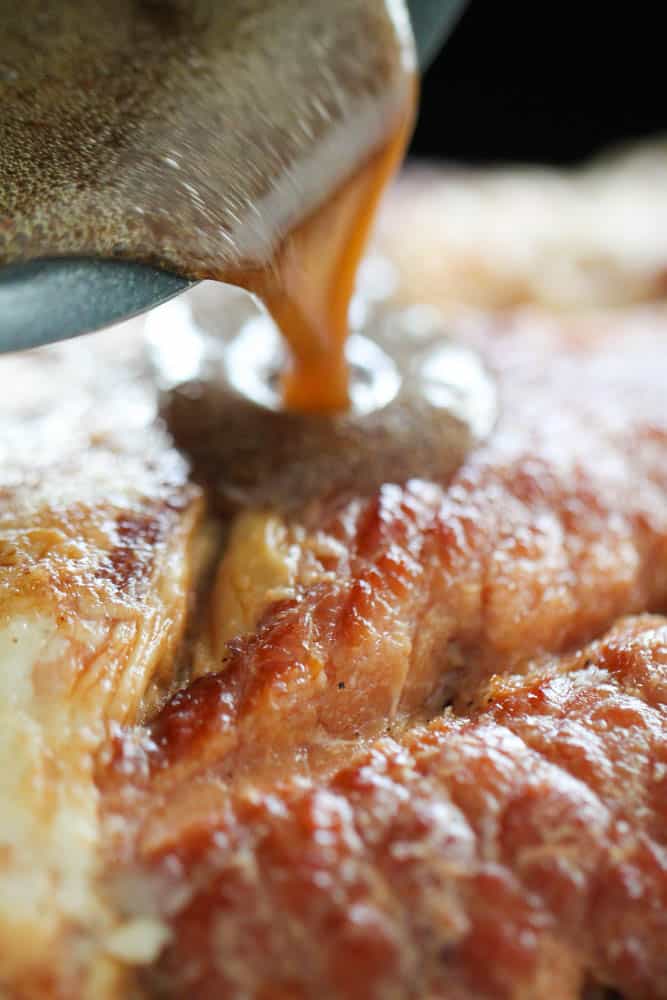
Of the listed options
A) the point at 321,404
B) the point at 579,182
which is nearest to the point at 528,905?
the point at 321,404

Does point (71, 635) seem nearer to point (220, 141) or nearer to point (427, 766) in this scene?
point (427, 766)

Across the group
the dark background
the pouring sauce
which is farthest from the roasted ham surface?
the dark background

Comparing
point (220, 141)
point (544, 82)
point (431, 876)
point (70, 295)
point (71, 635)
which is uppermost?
point (544, 82)

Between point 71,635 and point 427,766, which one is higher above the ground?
point 71,635

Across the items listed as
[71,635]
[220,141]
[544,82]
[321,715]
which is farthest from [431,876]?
[544,82]

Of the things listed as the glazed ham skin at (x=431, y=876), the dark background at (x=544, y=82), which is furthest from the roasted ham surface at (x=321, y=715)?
the dark background at (x=544, y=82)

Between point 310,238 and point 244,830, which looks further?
point 310,238

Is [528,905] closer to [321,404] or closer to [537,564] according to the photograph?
[537,564]
